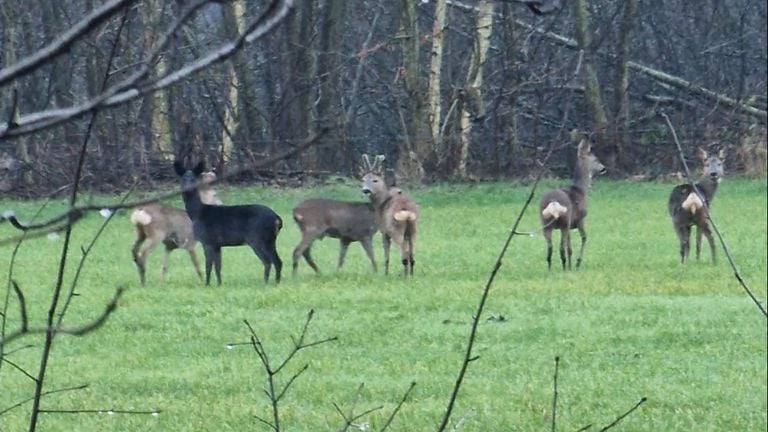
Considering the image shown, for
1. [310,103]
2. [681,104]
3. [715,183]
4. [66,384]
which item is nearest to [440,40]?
[310,103]

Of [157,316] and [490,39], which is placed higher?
[490,39]

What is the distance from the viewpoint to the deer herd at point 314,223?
46.7 ft

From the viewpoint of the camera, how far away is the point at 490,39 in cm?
2964

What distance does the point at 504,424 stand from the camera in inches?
307

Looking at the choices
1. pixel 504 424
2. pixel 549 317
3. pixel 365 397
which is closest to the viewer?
pixel 504 424

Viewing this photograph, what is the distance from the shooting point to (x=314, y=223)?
15.1m

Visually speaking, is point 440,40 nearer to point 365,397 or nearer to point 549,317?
point 549,317

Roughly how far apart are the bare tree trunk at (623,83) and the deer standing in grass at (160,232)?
540 inches

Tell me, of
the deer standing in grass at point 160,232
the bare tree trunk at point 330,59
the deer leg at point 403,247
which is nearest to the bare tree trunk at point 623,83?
the bare tree trunk at point 330,59

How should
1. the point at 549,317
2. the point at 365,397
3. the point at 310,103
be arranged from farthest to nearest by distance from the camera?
1. the point at 310,103
2. the point at 549,317
3. the point at 365,397

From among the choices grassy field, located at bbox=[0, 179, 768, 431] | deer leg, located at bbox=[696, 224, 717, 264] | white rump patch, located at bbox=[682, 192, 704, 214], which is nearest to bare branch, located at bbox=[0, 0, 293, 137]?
grassy field, located at bbox=[0, 179, 768, 431]

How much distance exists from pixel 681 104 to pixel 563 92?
2.22 metres

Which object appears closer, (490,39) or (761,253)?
(761,253)

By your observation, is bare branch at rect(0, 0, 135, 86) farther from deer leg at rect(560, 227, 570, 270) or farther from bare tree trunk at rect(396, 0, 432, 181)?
bare tree trunk at rect(396, 0, 432, 181)
